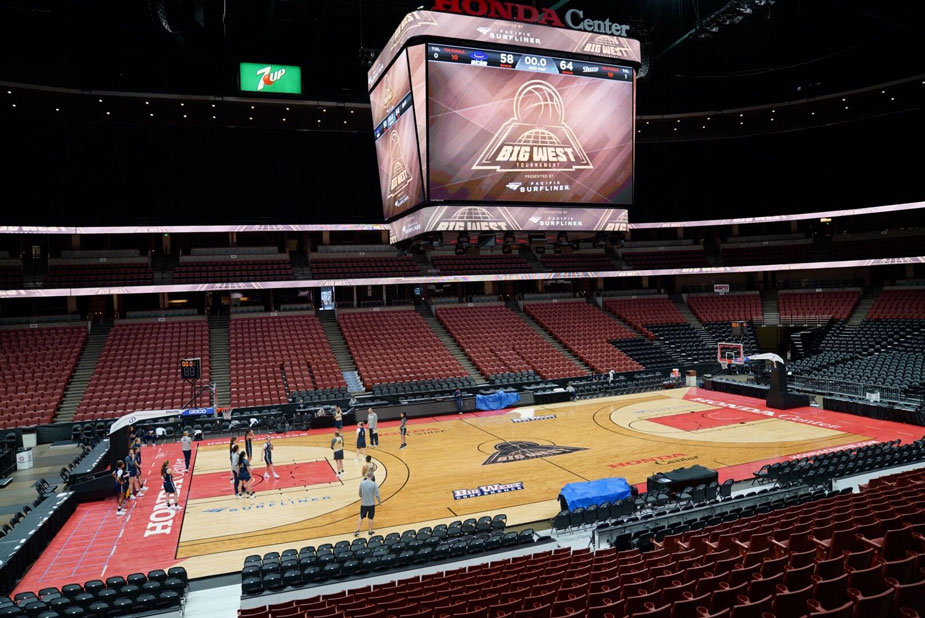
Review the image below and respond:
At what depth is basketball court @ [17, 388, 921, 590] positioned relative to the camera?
14.3 meters

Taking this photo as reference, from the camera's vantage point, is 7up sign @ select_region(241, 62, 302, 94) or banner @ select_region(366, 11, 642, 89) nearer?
banner @ select_region(366, 11, 642, 89)

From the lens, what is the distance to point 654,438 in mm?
22859

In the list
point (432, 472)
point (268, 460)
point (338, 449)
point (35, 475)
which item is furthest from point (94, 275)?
point (432, 472)

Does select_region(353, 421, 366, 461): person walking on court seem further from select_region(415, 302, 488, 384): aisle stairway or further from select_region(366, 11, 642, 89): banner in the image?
select_region(366, 11, 642, 89): banner

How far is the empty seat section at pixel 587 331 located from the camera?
3647cm

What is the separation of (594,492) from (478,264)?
28629 mm

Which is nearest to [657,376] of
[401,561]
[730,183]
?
[730,183]

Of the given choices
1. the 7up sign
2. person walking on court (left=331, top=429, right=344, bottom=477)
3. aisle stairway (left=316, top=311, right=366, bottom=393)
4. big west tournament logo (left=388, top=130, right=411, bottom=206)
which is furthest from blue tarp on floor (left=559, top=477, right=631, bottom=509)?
the 7up sign

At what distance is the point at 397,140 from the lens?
18734 mm

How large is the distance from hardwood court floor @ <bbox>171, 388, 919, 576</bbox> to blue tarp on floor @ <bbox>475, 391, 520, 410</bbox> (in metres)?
0.95

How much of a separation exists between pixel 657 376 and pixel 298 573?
28.0 m

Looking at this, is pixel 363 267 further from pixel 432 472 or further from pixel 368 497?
pixel 368 497

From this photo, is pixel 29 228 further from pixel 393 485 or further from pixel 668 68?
pixel 668 68

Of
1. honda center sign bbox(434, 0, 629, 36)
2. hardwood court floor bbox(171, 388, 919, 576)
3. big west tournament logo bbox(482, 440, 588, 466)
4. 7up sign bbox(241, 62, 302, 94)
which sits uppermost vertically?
7up sign bbox(241, 62, 302, 94)
